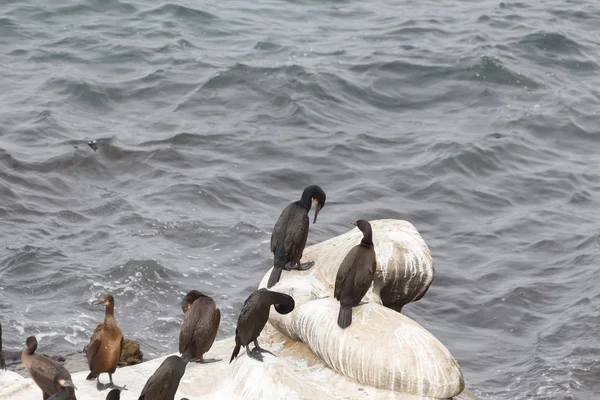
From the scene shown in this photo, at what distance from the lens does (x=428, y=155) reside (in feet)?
58.4

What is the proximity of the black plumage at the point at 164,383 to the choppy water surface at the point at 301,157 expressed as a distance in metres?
3.34

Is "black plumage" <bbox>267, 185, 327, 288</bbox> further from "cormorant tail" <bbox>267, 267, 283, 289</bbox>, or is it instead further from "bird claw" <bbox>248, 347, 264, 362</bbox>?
"bird claw" <bbox>248, 347, 264, 362</bbox>

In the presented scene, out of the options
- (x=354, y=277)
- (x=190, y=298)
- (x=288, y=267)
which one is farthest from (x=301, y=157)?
(x=354, y=277)

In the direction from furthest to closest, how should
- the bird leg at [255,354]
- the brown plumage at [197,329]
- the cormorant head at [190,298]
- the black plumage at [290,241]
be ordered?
the black plumage at [290,241]
the cormorant head at [190,298]
the brown plumage at [197,329]
the bird leg at [255,354]

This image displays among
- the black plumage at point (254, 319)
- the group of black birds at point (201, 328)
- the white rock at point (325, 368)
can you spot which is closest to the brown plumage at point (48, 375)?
the group of black birds at point (201, 328)

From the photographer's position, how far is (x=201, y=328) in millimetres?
8695

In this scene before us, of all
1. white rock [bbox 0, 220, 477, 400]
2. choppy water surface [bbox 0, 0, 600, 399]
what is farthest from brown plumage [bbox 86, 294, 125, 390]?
choppy water surface [bbox 0, 0, 600, 399]

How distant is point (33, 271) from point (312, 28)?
39.9 ft

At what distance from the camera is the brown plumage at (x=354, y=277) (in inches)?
344

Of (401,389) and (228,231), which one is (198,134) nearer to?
(228,231)

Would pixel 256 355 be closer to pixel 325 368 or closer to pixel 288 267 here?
pixel 325 368

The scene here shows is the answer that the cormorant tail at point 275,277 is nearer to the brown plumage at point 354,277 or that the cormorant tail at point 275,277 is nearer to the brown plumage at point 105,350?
the brown plumage at point 354,277

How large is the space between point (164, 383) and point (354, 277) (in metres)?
1.87

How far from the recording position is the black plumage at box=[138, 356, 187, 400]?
7625 millimetres
